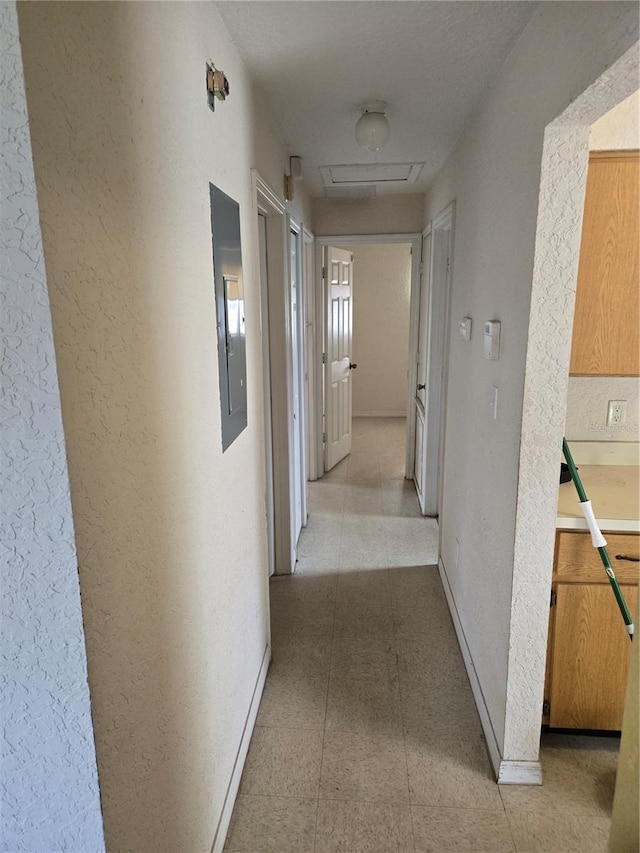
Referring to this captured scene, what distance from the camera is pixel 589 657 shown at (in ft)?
5.98

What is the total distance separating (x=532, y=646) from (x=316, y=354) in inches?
118

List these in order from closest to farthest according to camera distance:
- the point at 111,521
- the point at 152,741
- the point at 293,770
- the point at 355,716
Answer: the point at 111,521
the point at 152,741
the point at 293,770
the point at 355,716

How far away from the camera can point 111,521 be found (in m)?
0.92

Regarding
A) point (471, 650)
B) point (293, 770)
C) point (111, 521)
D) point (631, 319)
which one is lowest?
point (293, 770)

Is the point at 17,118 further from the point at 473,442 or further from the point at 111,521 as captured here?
the point at 473,442

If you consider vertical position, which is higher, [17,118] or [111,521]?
[17,118]

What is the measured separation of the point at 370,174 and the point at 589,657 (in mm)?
2945

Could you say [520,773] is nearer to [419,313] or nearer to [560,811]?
[560,811]

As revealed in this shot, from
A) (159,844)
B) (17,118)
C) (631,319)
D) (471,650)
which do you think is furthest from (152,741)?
(631,319)

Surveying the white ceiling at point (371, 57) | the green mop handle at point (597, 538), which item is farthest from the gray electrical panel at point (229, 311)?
the green mop handle at point (597, 538)

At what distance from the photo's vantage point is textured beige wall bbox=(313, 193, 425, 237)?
13.5 ft

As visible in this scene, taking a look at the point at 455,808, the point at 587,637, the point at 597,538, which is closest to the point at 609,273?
the point at 597,538

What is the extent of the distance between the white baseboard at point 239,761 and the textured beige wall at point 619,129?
2274mm

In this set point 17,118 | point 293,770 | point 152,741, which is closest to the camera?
point 17,118
